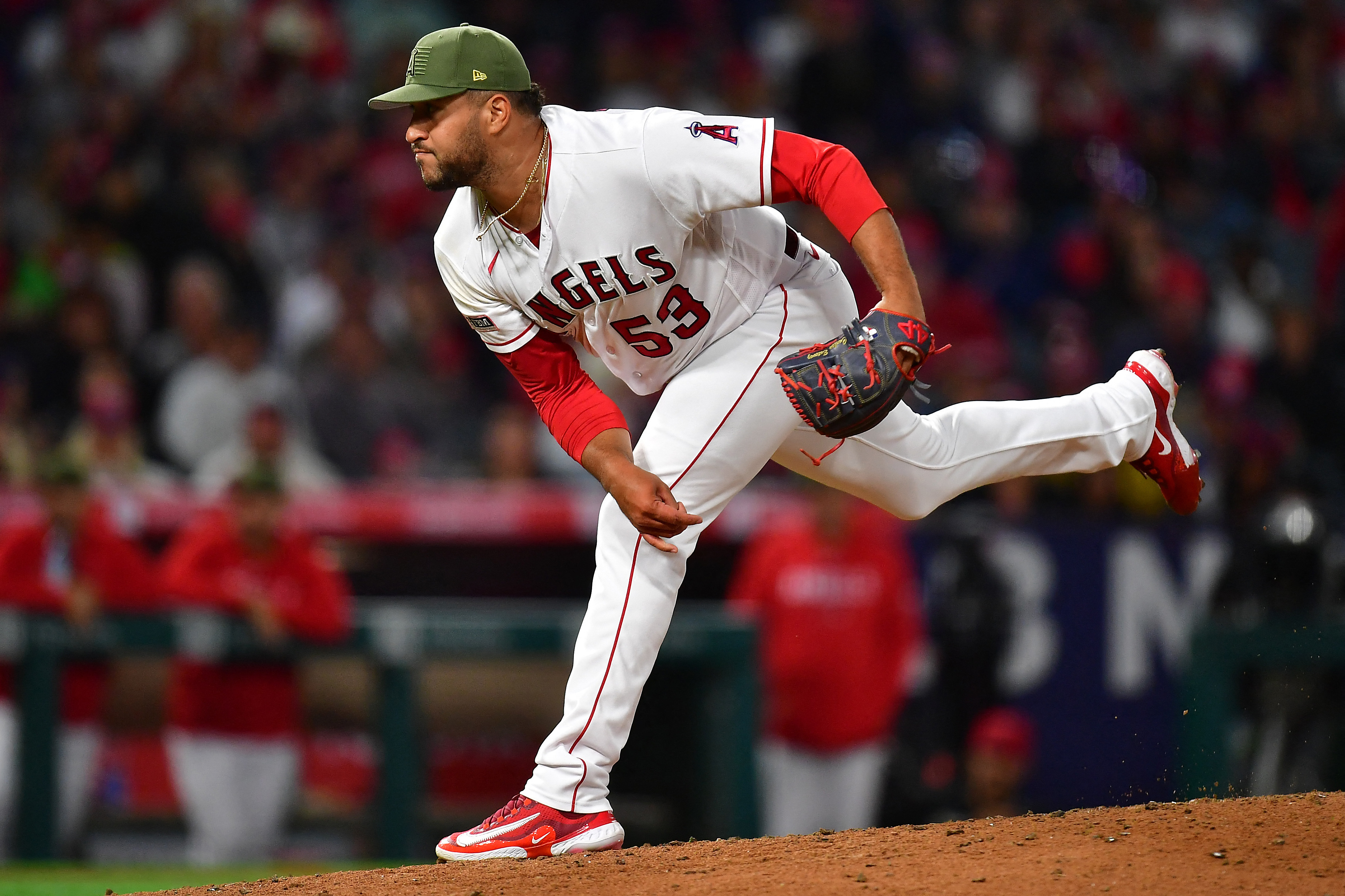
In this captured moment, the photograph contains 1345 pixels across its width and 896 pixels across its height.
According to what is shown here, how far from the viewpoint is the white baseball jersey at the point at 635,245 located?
330cm

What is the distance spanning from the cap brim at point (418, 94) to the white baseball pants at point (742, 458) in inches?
31.7

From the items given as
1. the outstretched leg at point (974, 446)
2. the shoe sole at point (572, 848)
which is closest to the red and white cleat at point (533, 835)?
the shoe sole at point (572, 848)

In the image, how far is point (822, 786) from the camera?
21.2 ft

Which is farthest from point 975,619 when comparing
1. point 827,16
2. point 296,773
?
→ point 827,16

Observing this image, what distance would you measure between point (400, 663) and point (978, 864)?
3.30m

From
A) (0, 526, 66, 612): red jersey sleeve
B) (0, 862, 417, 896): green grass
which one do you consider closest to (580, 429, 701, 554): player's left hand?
(0, 862, 417, 896): green grass

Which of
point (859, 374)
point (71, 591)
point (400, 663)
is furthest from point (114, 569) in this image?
point (859, 374)

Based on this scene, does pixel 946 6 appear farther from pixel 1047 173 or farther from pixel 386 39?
pixel 386 39

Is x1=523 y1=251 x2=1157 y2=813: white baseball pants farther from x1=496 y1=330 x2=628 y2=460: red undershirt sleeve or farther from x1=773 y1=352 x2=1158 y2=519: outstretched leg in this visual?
x1=496 y1=330 x2=628 y2=460: red undershirt sleeve

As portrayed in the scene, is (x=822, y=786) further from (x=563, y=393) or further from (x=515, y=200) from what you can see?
(x=515, y=200)

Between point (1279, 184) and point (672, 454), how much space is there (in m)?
8.00

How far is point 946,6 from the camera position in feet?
34.8

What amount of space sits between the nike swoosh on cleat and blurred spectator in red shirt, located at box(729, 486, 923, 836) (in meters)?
3.02

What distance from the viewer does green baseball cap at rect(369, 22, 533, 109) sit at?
10.6 ft
